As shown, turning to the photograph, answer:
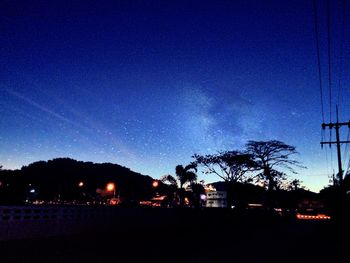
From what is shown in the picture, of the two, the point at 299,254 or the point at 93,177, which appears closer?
the point at 299,254

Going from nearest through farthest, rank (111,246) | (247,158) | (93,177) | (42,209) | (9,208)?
1. (111,246)
2. (9,208)
3. (42,209)
4. (247,158)
5. (93,177)

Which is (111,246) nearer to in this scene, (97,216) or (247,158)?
(97,216)

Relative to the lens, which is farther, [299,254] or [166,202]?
[166,202]

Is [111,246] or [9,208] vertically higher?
[9,208]

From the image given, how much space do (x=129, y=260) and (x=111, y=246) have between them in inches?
127

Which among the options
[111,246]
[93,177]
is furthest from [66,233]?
[93,177]

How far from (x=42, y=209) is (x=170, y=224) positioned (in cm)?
1219

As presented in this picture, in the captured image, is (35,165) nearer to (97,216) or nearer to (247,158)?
(247,158)

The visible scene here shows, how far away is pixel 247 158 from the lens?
158 ft

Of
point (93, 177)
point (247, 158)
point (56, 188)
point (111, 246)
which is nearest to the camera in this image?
point (111, 246)

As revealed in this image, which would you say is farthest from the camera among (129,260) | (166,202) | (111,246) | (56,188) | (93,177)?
(93,177)

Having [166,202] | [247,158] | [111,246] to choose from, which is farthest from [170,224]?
[166,202]

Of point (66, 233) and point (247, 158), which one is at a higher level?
point (247, 158)

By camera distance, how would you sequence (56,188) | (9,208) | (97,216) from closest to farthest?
(9,208) → (97,216) → (56,188)
